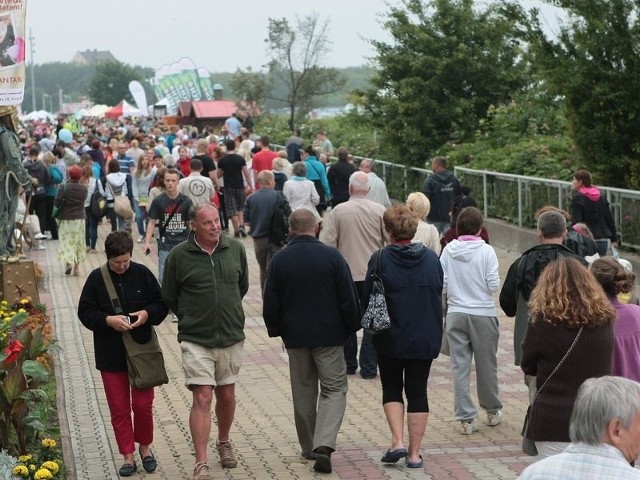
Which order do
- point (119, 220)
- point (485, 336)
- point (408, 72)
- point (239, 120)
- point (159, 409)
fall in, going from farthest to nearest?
point (239, 120) < point (408, 72) < point (119, 220) < point (159, 409) < point (485, 336)

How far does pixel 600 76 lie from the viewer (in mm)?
18844

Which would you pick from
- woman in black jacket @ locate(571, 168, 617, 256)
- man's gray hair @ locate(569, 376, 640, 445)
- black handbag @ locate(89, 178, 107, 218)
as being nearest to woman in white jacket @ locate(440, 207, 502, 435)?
man's gray hair @ locate(569, 376, 640, 445)

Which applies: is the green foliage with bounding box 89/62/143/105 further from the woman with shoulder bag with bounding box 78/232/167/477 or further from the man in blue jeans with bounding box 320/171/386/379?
the woman with shoulder bag with bounding box 78/232/167/477

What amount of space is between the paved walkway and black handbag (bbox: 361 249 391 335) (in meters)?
0.92

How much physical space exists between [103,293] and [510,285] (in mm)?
2607

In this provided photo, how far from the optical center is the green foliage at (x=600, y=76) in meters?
18.5

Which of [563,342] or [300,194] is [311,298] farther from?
[300,194]

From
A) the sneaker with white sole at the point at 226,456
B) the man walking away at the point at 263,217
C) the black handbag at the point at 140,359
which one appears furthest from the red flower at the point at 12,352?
the man walking away at the point at 263,217

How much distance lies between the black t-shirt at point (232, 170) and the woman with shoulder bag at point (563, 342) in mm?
17961

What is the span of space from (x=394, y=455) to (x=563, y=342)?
2.36 m

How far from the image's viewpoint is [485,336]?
9.95 m

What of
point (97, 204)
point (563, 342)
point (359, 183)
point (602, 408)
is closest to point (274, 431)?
point (359, 183)

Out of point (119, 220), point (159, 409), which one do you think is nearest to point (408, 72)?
point (119, 220)

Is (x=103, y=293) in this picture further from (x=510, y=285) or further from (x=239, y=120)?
(x=239, y=120)
